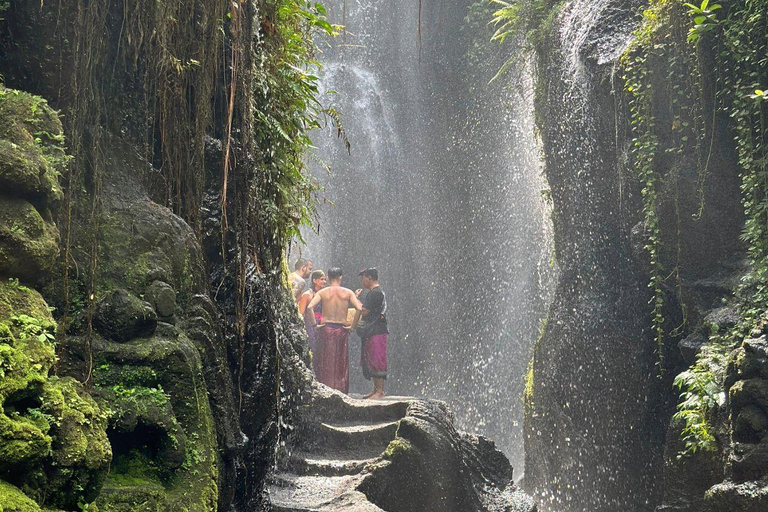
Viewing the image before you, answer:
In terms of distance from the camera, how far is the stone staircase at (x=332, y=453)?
18.6 feet

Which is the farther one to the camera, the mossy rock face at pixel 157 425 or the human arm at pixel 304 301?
the human arm at pixel 304 301

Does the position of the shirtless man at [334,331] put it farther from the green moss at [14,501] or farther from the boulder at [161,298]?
the green moss at [14,501]

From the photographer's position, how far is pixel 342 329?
11.5 m

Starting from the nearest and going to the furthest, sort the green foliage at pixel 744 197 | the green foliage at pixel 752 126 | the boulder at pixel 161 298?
the boulder at pixel 161 298
the green foliage at pixel 744 197
the green foliage at pixel 752 126

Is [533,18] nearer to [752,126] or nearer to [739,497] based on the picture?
[752,126]

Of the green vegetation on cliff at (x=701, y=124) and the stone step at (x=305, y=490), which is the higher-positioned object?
the green vegetation on cliff at (x=701, y=124)

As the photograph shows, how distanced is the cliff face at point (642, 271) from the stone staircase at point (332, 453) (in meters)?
2.85

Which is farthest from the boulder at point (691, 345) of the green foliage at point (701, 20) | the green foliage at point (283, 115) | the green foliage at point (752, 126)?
the green foliage at point (283, 115)

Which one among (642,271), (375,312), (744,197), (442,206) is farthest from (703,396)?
(442,206)

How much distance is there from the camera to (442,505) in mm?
6809

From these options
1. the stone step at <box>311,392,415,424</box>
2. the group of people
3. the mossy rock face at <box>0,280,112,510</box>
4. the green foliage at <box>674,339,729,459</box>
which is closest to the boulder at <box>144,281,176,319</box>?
the mossy rock face at <box>0,280,112,510</box>

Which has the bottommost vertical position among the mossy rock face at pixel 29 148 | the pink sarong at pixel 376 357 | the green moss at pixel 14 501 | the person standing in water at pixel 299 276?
the pink sarong at pixel 376 357

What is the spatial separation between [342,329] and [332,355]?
433 mm

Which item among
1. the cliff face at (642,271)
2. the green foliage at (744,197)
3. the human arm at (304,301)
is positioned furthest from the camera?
the human arm at (304,301)
